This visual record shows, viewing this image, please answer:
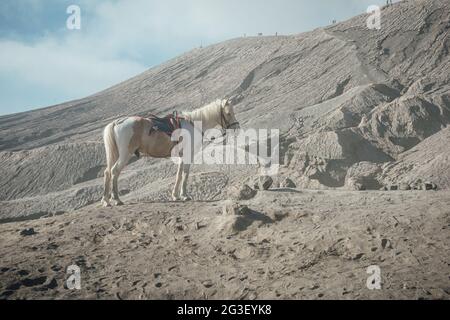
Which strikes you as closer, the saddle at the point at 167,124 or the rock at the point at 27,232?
the rock at the point at 27,232

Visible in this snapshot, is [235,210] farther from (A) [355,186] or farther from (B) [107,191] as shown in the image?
(A) [355,186]

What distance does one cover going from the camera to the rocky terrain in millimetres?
5766

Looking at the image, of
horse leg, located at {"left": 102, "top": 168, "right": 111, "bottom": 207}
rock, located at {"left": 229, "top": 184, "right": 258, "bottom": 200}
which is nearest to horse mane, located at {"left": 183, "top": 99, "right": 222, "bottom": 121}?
rock, located at {"left": 229, "top": 184, "right": 258, "bottom": 200}

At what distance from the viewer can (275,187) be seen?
44.4 feet

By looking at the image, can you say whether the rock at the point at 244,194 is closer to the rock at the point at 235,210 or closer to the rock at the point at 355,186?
the rock at the point at 235,210

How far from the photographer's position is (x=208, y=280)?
5.82 m

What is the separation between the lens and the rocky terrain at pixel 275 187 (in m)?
5.77

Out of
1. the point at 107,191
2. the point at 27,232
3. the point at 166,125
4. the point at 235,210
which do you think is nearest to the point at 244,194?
the point at 235,210

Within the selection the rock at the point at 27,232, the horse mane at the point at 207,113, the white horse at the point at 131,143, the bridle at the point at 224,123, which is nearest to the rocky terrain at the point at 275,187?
the rock at the point at 27,232

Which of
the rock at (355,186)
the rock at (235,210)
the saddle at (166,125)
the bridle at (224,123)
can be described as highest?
the bridle at (224,123)
